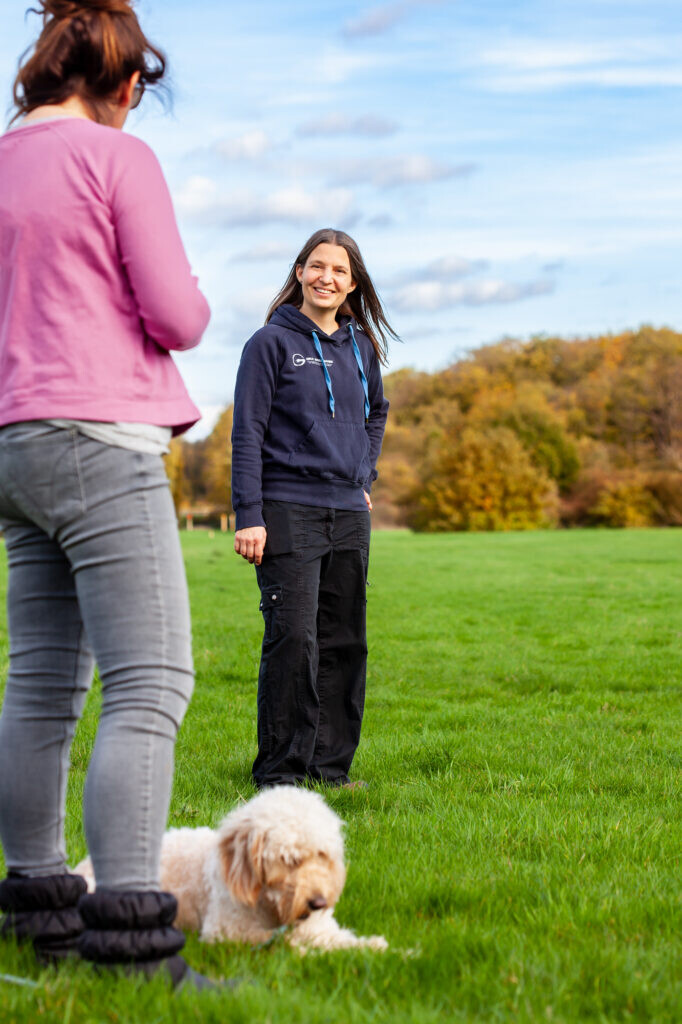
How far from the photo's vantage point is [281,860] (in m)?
2.88

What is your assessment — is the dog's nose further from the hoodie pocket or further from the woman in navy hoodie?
the hoodie pocket

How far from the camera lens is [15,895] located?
2602mm

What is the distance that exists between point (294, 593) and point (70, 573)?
2223 millimetres

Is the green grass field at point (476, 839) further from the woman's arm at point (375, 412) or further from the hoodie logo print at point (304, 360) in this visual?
the hoodie logo print at point (304, 360)

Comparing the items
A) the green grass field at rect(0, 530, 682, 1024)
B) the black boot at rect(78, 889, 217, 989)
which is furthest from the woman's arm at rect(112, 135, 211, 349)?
the green grass field at rect(0, 530, 682, 1024)

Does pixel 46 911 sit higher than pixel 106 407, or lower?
lower

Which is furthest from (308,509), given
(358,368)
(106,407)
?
(106,407)

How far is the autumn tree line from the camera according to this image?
175 ft

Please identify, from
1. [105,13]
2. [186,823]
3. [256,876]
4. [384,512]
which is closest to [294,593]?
[186,823]

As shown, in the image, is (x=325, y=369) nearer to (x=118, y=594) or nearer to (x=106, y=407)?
(x=106, y=407)

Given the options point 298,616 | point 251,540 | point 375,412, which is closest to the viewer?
point 251,540

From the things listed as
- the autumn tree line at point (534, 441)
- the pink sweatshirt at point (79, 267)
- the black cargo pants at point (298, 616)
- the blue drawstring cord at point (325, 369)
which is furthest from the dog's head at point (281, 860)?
the autumn tree line at point (534, 441)

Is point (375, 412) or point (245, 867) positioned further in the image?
point (375, 412)

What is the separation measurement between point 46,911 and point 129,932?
379 mm
